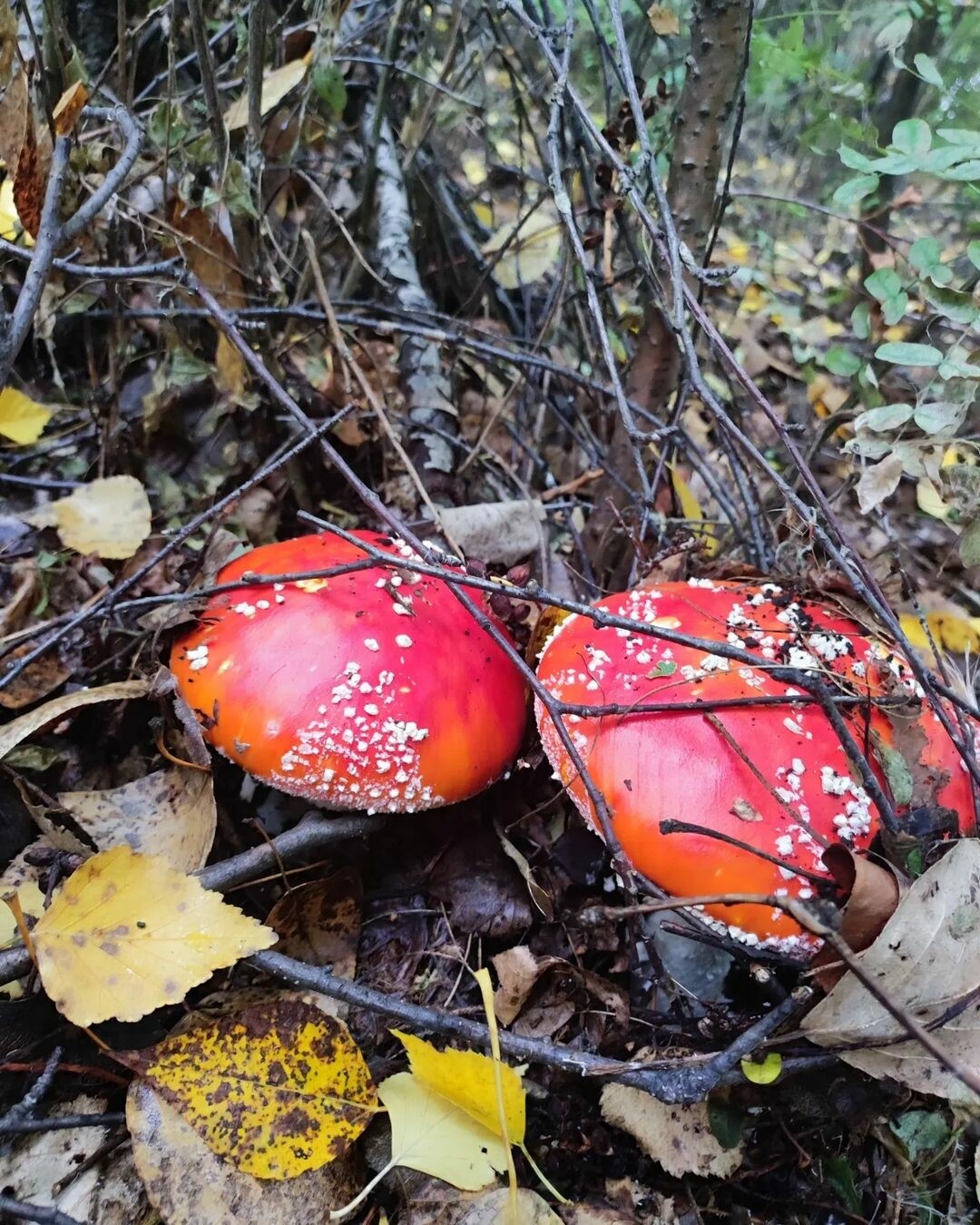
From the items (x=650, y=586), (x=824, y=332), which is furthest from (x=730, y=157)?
(x=824, y=332)

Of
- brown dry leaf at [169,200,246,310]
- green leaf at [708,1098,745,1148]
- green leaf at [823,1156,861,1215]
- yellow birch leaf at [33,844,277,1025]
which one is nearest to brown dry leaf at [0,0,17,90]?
brown dry leaf at [169,200,246,310]

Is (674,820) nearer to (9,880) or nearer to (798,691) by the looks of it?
(798,691)

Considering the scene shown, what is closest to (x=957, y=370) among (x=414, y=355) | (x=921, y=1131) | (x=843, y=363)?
(x=843, y=363)

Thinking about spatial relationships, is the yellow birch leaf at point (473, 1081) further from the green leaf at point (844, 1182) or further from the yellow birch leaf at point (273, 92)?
the yellow birch leaf at point (273, 92)

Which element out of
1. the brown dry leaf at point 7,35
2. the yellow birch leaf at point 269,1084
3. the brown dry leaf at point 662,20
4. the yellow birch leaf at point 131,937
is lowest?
the yellow birch leaf at point 269,1084

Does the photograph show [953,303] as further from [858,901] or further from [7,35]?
[7,35]

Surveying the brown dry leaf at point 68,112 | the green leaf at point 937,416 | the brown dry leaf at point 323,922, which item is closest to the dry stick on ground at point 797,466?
the green leaf at point 937,416
